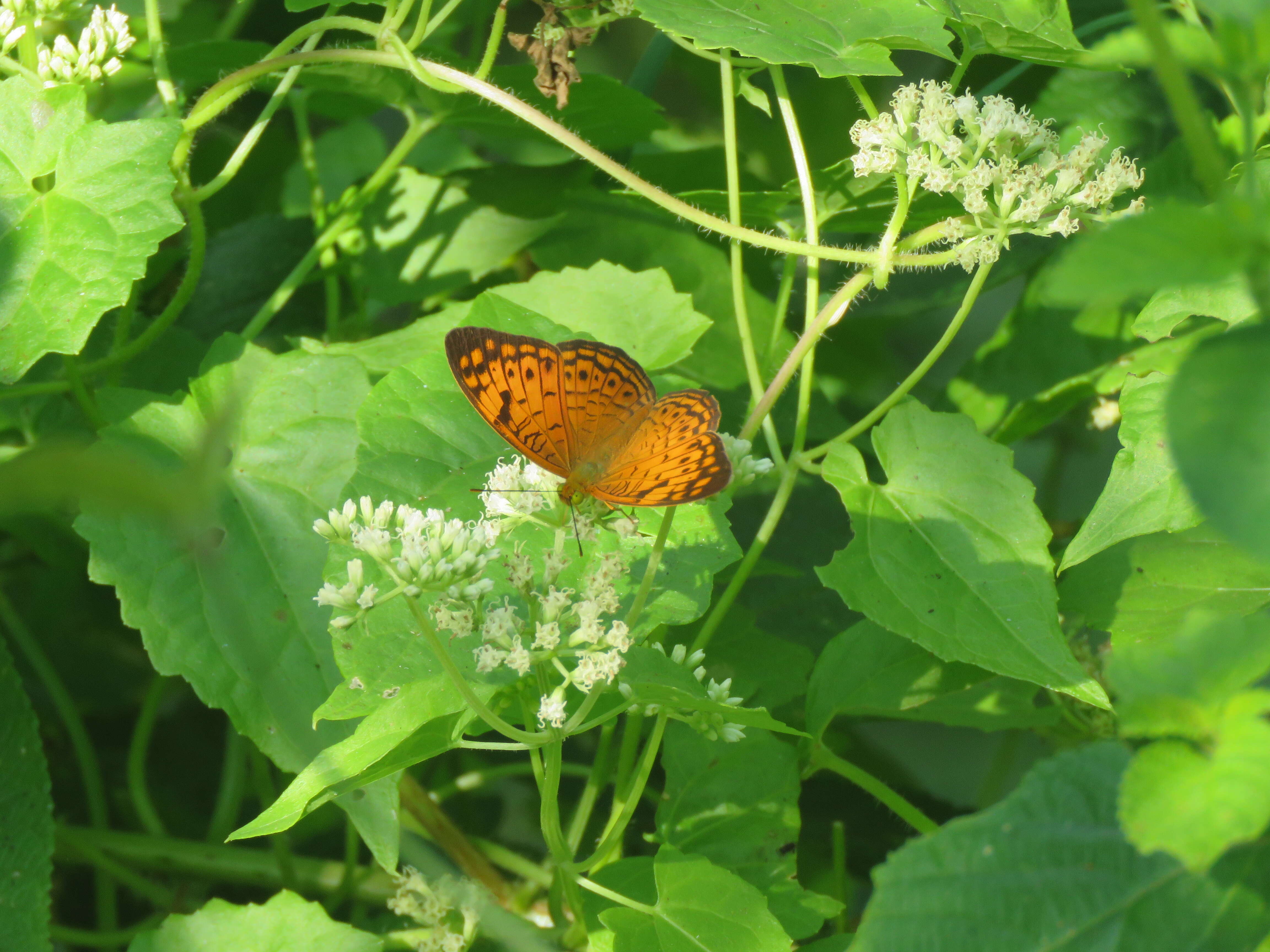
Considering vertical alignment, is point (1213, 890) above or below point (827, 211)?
below

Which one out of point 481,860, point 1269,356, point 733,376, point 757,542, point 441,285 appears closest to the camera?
point 1269,356

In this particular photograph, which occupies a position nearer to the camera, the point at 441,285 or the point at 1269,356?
the point at 1269,356

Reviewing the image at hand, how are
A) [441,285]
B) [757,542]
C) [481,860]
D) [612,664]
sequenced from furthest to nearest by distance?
[441,285], [481,860], [757,542], [612,664]

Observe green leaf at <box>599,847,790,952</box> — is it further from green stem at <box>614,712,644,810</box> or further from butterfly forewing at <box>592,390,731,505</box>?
butterfly forewing at <box>592,390,731,505</box>

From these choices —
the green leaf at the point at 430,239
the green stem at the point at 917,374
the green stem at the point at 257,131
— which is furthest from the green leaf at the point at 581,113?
the green stem at the point at 917,374

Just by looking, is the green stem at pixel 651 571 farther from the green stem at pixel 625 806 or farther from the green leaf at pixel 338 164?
the green leaf at pixel 338 164

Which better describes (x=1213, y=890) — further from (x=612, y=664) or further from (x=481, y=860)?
(x=481, y=860)

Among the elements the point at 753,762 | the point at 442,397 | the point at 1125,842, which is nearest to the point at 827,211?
the point at 442,397
